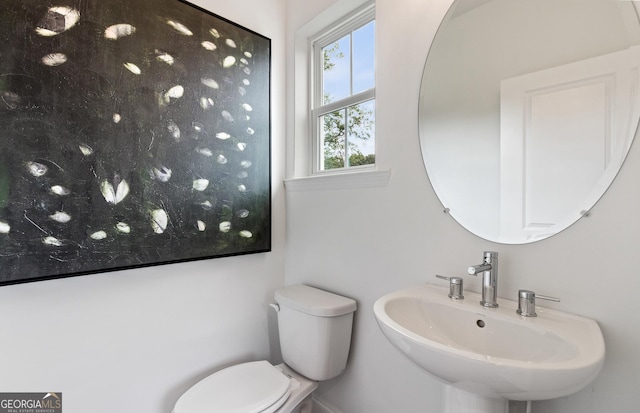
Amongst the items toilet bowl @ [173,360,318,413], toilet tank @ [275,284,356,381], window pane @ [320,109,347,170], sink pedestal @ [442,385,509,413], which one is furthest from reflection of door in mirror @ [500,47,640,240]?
toilet bowl @ [173,360,318,413]

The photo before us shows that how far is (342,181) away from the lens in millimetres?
1436

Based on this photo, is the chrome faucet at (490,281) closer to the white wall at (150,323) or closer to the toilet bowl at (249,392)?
the toilet bowl at (249,392)

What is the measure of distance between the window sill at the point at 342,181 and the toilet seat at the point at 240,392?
0.92 metres

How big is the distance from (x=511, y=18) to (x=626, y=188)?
0.62m

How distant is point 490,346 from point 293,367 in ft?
3.07

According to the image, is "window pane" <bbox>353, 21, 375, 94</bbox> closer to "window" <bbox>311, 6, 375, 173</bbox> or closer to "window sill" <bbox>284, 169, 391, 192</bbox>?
"window" <bbox>311, 6, 375, 173</bbox>

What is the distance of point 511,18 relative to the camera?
94 centimetres

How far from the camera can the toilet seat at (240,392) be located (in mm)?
1091

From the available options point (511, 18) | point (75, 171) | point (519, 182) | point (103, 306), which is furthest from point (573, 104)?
point (103, 306)

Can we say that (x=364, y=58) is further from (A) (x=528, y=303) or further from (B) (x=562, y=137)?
(A) (x=528, y=303)

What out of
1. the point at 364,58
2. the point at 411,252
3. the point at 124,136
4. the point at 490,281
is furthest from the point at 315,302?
the point at 364,58

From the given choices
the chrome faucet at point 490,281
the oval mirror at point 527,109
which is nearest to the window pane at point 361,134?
the oval mirror at point 527,109

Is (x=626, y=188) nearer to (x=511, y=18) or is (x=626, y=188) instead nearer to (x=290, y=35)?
(x=511, y=18)

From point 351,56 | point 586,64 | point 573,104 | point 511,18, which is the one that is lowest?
point 573,104
